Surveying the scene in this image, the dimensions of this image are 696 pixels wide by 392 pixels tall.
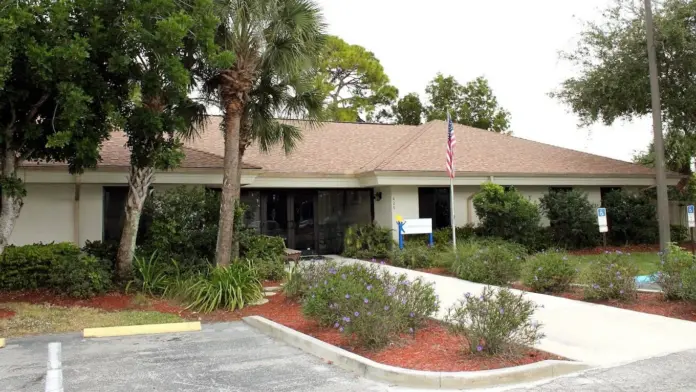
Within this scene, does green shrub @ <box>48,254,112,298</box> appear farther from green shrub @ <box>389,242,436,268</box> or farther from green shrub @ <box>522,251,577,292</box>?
green shrub @ <box>522,251,577,292</box>

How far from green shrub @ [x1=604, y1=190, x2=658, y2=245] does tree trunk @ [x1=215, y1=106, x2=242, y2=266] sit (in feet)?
50.5

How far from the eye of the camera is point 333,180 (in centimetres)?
1802

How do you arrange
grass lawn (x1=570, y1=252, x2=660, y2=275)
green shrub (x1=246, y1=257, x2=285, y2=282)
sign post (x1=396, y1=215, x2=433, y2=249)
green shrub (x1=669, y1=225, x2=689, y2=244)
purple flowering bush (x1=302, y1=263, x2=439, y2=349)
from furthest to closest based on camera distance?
green shrub (x1=669, y1=225, x2=689, y2=244) < sign post (x1=396, y1=215, x2=433, y2=249) < grass lawn (x1=570, y1=252, x2=660, y2=275) < green shrub (x1=246, y1=257, x2=285, y2=282) < purple flowering bush (x1=302, y1=263, x2=439, y2=349)

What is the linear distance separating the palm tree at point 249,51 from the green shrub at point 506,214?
791 centimetres

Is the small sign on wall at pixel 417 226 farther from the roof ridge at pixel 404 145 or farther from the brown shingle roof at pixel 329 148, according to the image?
the brown shingle roof at pixel 329 148

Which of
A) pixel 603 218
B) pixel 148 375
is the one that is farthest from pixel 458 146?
pixel 148 375

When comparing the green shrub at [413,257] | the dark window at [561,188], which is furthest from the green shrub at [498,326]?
the dark window at [561,188]

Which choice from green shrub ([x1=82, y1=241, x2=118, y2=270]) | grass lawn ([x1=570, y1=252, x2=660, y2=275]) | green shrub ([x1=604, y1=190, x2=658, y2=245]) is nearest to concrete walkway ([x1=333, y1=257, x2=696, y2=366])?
grass lawn ([x1=570, y1=252, x2=660, y2=275])

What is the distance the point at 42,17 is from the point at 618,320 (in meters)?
11.0

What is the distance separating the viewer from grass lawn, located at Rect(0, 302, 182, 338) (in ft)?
28.8

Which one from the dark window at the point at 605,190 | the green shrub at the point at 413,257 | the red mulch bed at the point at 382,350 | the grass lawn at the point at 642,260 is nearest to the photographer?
the red mulch bed at the point at 382,350

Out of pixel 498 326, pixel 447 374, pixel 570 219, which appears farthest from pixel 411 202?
pixel 447 374

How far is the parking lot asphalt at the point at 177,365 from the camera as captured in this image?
18.4 feet

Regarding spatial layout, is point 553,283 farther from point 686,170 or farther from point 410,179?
point 686,170
